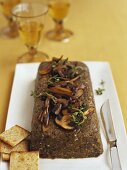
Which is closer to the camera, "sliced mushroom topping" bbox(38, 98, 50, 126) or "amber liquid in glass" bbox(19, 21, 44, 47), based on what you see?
"sliced mushroom topping" bbox(38, 98, 50, 126)

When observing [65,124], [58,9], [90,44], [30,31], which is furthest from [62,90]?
[58,9]

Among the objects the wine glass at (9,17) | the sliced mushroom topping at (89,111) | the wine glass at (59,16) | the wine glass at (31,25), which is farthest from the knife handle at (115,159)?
the wine glass at (9,17)

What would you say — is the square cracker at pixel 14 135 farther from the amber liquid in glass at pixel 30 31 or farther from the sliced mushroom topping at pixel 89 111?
the amber liquid in glass at pixel 30 31

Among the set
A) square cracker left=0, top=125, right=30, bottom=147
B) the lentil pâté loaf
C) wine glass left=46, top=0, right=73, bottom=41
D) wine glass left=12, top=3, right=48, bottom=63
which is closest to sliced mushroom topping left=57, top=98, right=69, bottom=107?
the lentil pâté loaf

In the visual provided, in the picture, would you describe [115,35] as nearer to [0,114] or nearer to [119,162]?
[0,114]

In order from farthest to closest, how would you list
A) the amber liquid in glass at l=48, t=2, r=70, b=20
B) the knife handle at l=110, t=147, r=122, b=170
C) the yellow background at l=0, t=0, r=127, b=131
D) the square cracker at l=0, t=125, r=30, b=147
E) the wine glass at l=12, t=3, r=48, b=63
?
the amber liquid in glass at l=48, t=2, r=70, b=20
the wine glass at l=12, t=3, r=48, b=63
the yellow background at l=0, t=0, r=127, b=131
the square cracker at l=0, t=125, r=30, b=147
the knife handle at l=110, t=147, r=122, b=170

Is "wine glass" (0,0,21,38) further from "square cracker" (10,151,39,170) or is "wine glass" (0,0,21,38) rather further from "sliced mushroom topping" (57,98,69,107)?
"square cracker" (10,151,39,170)
